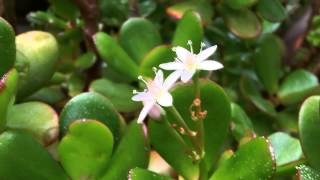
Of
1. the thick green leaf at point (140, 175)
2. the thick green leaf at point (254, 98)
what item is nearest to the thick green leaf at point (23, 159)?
the thick green leaf at point (140, 175)

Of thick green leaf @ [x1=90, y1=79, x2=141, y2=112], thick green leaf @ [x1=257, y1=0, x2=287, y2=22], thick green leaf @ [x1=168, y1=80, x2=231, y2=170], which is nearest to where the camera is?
thick green leaf @ [x1=168, y1=80, x2=231, y2=170]

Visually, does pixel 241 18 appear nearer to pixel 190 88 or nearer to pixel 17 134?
pixel 190 88

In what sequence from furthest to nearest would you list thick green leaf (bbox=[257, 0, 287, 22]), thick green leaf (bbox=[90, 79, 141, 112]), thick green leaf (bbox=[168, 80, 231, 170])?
1. thick green leaf (bbox=[257, 0, 287, 22])
2. thick green leaf (bbox=[90, 79, 141, 112])
3. thick green leaf (bbox=[168, 80, 231, 170])

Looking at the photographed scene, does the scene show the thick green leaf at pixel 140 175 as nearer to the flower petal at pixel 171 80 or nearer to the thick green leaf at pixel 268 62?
the flower petal at pixel 171 80

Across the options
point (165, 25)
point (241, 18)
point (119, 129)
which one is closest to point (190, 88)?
point (119, 129)

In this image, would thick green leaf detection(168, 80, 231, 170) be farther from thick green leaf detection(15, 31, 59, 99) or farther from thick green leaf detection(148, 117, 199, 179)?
thick green leaf detection(15, 31, 59, 99)

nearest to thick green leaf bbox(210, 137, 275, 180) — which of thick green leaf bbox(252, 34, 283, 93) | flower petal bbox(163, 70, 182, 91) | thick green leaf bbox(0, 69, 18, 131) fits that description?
flower petal bbox(163, 70, 182, 91)

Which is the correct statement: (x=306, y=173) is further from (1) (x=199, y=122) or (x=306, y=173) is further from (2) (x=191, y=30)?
(2) (x=191, y=30)
